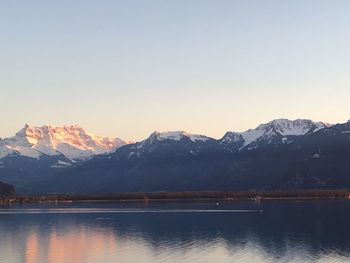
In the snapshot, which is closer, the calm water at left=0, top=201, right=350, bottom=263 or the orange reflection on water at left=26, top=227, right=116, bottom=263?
the calm water at left=0, top=201, right=350, bottom=263

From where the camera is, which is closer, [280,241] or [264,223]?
[280,241]

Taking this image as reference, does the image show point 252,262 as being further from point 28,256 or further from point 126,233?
point 126,233

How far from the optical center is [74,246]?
12912 cm

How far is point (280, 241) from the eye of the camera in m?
132

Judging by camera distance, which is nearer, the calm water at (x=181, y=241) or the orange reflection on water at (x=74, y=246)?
the calm water at (x=181, y=241)

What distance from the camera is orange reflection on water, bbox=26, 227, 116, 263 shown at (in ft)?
370

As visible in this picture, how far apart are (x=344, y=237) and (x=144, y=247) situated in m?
41.8

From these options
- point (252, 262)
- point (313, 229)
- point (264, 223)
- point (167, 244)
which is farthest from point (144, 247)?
point (264, 223)

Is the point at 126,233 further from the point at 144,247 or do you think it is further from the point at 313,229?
the point at 313,229

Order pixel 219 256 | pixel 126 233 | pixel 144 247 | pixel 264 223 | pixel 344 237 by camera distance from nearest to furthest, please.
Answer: pixel 219 256 → pixel 144 247 → pixel 344 237 → pixel 126 233 → pixel 264 223

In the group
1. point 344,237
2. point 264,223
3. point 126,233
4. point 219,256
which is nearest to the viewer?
point 219,256

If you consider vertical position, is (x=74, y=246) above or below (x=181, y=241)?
above

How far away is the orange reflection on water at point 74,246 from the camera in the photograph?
11275 cm

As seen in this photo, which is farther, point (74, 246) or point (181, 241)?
point (181, 241)
